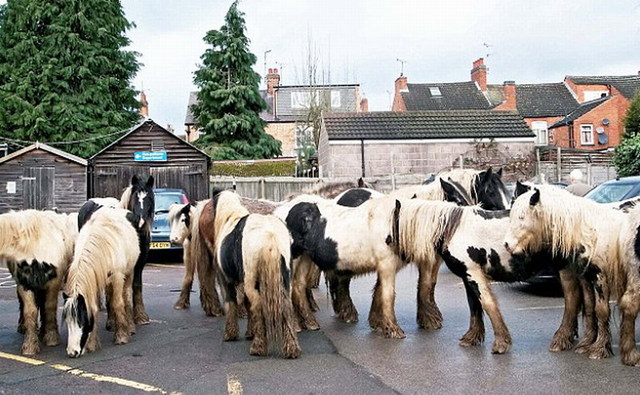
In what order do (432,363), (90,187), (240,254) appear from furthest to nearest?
(90,187) → (240,254) → (432,363)

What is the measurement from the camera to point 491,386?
5.53 m

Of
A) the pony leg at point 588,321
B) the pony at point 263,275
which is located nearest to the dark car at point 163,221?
the pony at point 263,275

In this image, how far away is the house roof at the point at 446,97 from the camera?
160 feet

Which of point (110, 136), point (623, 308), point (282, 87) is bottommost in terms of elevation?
point (623, 308)

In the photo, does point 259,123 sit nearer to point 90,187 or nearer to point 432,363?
point 90,187

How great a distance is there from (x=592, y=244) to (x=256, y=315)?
3.44 metres

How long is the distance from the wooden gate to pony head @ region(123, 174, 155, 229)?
1688cm

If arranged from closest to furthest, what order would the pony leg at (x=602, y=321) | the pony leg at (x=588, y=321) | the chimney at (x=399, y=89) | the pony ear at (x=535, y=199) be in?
the pony leg at (x=602, y=321)
the pony ear at (x=535, y=199)
the pony leg at (x=588, y=321)
the chimney at (x=399, y=89)

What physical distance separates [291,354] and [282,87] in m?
44.7

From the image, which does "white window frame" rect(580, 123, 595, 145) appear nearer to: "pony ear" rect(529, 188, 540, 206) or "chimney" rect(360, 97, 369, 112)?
Result: "chimney" rect(360, 97, 369, 112)

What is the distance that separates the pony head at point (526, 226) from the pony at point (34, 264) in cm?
501

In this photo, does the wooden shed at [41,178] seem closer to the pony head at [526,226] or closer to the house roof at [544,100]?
the pony head at [526,226]

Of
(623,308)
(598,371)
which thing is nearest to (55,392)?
(598,371)

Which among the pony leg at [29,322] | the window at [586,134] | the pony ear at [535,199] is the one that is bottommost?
the pony leg at [29,322]
